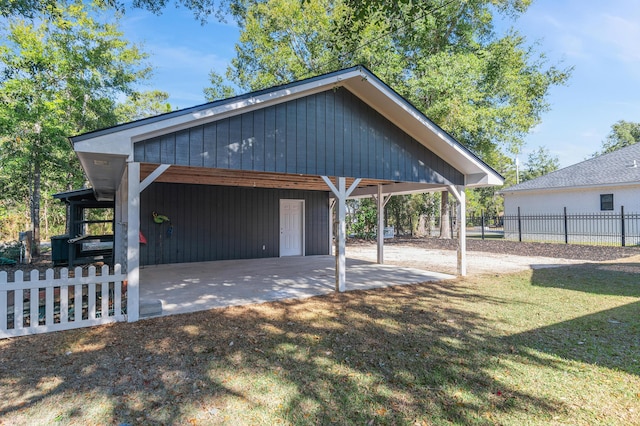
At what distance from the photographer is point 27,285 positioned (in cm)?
394

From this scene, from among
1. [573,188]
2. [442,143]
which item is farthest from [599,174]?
[442,143]

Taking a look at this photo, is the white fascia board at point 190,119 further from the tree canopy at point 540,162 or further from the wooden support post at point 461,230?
the tree canopy at point 540,162

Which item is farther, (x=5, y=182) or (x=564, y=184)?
(x=564, y=184)

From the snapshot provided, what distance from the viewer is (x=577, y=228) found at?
647 inches

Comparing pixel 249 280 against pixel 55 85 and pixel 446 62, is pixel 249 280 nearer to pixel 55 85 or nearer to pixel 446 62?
pixel 55 85

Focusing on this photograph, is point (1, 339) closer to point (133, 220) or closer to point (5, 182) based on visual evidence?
point (133, 220)

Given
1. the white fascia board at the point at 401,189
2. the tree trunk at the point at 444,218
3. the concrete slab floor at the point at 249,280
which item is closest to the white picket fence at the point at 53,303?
the concrete slab floor at the point at 249,280

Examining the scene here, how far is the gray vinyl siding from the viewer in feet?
31.2

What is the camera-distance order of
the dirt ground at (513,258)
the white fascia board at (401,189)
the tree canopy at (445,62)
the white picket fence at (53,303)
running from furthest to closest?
the tree canopy at (445,62) < the dirt ground at (513,258) < the white fascia board at (401,189) < the white picket fence at (53,303)

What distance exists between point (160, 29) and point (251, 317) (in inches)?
381

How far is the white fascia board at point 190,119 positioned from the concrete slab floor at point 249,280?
2.21m

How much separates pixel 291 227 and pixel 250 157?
664cm

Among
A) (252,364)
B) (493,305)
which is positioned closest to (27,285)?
(252,364)

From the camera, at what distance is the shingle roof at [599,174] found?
50.9 ft
